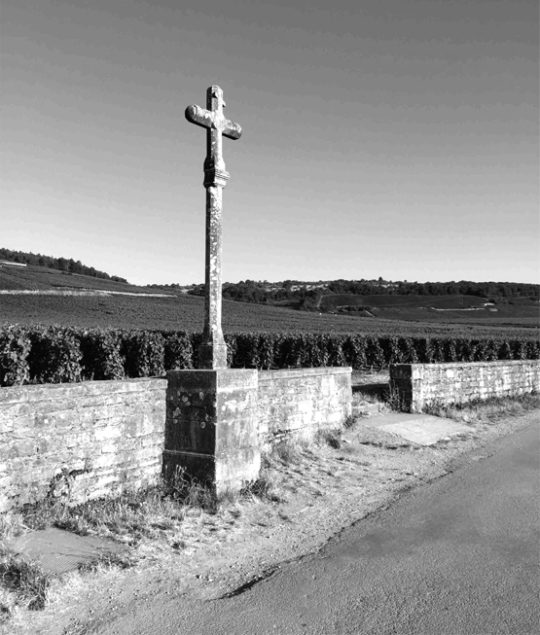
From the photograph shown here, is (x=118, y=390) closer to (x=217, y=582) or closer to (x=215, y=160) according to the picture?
(x=217, y=582)

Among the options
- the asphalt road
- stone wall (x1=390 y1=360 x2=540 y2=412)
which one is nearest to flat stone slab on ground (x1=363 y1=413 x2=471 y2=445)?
stone wall (x1=390 y1=360 x2=540 y2=412)

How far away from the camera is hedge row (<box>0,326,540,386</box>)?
14.7 metres

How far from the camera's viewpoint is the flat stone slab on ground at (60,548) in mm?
3926

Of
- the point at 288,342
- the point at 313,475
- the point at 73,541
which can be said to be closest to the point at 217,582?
the point at 73,541

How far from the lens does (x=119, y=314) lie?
49.5 m

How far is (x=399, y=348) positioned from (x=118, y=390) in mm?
19815

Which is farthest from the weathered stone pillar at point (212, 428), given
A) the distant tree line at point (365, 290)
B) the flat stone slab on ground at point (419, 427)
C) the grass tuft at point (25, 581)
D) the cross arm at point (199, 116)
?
the distant tree line at point (365, 290)

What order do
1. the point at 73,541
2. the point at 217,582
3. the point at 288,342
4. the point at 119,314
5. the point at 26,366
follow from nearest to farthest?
1. the point at 217,582
2. the point at 73,541
3. the point at 26,366
4. the point at 288,342
5. the point at 119,314

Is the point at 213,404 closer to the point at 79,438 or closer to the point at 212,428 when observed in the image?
the point at 212,428

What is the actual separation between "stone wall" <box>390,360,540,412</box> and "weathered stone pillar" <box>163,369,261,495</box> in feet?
19.7

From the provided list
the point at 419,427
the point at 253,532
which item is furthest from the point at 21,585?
the point at 419,427

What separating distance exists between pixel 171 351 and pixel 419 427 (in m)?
9.37

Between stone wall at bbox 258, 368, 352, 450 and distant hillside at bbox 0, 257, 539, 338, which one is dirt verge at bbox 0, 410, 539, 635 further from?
distant hillside at bbox 0, 257, 539, 338

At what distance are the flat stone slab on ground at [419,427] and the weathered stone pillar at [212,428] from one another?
3900 mm
